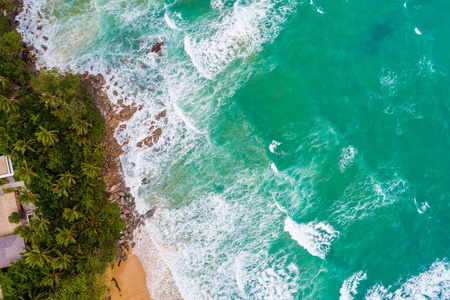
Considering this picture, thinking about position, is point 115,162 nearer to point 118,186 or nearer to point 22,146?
point 118,186

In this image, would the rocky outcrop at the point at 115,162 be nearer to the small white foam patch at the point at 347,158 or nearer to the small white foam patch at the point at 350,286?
the small white foam patch at the point at 347,158

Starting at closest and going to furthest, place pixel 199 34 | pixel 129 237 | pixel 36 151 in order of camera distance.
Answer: pixel 36 151 < pixel 129 237 < pixel 199 34

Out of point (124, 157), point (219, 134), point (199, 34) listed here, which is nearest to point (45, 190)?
point (124, 157)

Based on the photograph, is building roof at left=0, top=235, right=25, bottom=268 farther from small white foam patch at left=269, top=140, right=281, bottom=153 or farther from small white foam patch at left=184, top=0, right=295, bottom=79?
small white foam patch at left=269, top=140, right=281, bottom=153

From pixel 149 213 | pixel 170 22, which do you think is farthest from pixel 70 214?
pixel 170 22

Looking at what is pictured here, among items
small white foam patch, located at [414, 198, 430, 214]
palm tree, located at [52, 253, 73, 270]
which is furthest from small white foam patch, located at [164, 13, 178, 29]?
small white foam patch, located at [414, 198, 430, 214]

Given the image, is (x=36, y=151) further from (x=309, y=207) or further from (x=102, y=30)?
(x=309, y=207)
